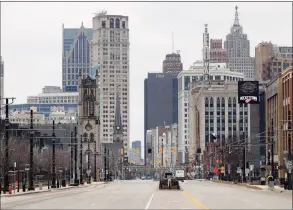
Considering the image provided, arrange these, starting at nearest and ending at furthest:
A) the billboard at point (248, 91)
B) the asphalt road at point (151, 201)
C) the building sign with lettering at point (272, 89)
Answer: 1. the asphalt road at point (151, 201)
2. the billboard at point (248, 91)
3. the building sign with lettering at point (272, 89)

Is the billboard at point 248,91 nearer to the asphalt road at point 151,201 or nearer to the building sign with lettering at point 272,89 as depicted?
the building sign with lettering at point 272,89

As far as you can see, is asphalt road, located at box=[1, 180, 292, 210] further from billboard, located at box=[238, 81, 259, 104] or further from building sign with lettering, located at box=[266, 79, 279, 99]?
building sign with lettering, located at box=[266, 79, 279, 99]

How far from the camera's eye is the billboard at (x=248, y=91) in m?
115

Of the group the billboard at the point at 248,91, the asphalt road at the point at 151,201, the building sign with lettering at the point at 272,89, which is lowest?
the asphalt road at the point at 151,201

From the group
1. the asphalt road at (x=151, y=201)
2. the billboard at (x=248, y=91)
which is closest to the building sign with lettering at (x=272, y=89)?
the billboard at (x=248, y=91)

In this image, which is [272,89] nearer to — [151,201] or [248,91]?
[248,91]

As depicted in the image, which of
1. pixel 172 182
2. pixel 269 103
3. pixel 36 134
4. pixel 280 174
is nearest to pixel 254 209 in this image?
pixel 172 182

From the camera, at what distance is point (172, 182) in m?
87.3

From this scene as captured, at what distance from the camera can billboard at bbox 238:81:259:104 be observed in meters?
115

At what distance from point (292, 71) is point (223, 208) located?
302ft

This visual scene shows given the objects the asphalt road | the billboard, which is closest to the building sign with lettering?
the billboard

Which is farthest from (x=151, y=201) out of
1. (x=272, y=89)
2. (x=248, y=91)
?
(x=272, y=89)

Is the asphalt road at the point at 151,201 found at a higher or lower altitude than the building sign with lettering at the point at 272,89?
lower

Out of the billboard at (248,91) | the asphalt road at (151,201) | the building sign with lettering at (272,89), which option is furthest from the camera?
the building sign with lettering at (272,89)
